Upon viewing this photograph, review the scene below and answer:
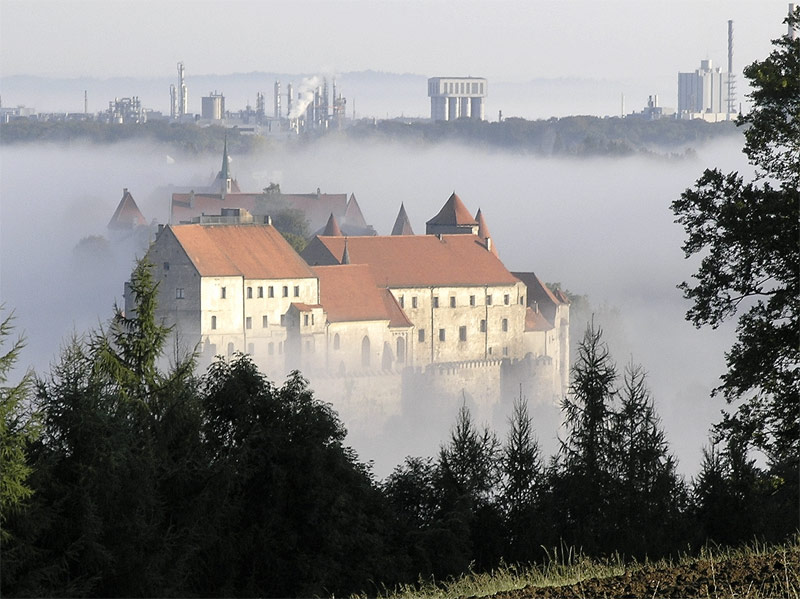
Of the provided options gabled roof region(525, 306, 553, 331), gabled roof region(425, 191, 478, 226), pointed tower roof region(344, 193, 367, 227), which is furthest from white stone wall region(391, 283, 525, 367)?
pointed tower roof region(344, 193, 367, 227)

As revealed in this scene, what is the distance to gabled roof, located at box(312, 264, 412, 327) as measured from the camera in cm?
9175

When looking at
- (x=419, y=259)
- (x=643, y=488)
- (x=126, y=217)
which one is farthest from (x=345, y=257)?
(x=643, y=488)

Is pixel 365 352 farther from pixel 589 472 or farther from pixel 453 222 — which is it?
pixel 589 472

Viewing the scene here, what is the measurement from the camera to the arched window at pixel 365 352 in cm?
9294

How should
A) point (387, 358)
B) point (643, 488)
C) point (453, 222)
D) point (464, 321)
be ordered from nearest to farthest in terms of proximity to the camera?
point (643, 488) → point (387, 358) → point (464, 321) → point (453, 222)

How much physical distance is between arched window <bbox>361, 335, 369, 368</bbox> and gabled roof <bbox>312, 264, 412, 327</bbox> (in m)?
1.33

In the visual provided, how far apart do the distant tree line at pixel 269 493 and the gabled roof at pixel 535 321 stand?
75.4m

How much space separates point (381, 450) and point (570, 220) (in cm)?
10566

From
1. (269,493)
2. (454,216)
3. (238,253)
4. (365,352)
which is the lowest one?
(365,352)

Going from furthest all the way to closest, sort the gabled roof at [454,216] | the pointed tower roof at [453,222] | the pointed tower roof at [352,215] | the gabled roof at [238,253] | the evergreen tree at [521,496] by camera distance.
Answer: the pointed tower roof at [352,215] < the gabled roof at [454,216] < the pointed tower roof at [453,222] < the gabled roof at [238,253] < the evergreen tree at [521,496]

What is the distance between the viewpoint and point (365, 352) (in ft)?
307

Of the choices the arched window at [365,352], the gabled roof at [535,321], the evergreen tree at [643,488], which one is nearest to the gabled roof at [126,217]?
the gabled roof at [535,321]

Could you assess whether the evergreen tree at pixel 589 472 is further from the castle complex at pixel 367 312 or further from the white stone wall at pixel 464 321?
the white stone wall at pixel 464 321

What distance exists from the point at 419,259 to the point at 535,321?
29.6ft
